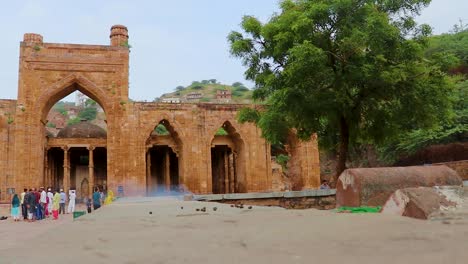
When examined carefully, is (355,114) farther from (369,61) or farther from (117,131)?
(117,131)

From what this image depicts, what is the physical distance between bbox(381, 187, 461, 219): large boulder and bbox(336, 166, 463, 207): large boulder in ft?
6.02

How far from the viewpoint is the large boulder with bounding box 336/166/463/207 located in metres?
6.17

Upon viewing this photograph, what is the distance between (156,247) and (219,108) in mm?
21738

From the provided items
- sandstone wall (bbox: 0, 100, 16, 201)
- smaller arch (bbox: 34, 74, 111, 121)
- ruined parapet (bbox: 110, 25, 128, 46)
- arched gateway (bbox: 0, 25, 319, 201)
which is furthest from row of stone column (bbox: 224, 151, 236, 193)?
sandstone wall (bbox: 0, 100, 16, 201)

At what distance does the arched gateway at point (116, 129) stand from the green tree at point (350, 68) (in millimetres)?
10088

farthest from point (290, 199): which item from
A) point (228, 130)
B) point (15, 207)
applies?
point (228, 130)

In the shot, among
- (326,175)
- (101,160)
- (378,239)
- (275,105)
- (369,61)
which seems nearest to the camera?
(378,239)

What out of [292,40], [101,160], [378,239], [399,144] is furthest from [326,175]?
[378,239]

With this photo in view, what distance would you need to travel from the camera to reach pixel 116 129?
22516 mm

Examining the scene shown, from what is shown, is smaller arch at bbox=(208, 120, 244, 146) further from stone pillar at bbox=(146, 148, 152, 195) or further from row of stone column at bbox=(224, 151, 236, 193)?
stone pillar at bbox=(146, 148, 152, 195)

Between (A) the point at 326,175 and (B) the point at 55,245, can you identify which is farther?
(A) the point at 326,175

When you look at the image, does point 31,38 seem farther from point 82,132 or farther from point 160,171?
point 160,171

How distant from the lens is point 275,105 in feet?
45.3

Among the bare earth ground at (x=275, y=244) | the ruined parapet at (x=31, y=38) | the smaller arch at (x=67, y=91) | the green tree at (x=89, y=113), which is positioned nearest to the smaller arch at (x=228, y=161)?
the smaller arch at (x=67, y=91)
